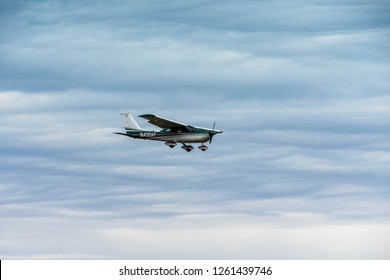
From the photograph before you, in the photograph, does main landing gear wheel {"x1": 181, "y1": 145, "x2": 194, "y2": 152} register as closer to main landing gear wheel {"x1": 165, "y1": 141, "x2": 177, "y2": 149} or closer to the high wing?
main landing gear wheel {"x1": 165, "y1": 141, "x2": 177, "y2": 149}

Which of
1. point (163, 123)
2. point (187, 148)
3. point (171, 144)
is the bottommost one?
point (187, 148)

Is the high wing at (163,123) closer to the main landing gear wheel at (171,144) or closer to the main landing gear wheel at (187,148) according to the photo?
the main landing gear wheel at (171,144)

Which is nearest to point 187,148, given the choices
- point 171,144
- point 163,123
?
point 171,144

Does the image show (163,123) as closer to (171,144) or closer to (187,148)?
(171,144)

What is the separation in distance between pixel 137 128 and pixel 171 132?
24.8 ft

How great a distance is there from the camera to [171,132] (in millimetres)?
188375

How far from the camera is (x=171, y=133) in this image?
7416 inches

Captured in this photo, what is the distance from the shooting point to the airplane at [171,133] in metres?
186

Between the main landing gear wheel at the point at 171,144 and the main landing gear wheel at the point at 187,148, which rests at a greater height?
the main landing gear wheel at the point at 171,144

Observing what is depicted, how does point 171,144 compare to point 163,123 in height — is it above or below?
below

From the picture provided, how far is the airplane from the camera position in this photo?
610ft

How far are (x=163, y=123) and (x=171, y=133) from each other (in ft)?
10.7
